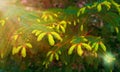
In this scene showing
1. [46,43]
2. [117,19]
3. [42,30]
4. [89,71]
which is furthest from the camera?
[89,71]

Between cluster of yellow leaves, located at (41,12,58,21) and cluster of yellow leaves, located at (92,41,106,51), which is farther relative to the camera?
cluster of yellow leaves, located at (41,12,58,21)

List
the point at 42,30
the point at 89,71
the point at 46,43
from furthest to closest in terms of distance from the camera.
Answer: the point at 89,71
the point at 46,43
the point at 42,30

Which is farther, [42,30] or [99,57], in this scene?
[99,57]

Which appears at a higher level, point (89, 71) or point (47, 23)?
point (47, 23)

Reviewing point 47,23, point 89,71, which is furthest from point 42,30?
point 89,71

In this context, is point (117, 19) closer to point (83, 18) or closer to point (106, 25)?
point (106, 25)

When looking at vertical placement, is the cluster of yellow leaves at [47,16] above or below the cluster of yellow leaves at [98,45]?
above

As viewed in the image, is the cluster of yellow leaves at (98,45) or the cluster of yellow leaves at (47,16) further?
the cluster of yellow leaves at (47,16)

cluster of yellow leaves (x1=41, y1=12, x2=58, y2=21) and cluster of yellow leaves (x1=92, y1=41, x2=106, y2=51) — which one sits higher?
cluster of yellow leaves (x1=41, y1=12, x2=58, y2=21)

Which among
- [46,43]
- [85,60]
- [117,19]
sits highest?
[117,19]

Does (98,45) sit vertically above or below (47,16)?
below

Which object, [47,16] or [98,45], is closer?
[98,45]
